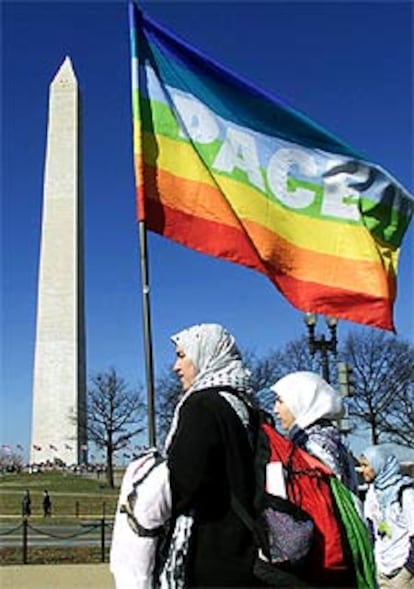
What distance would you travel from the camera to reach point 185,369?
3.10 metres

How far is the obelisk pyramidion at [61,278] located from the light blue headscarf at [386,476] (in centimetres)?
3873

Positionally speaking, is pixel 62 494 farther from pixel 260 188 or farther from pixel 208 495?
pixel 208 495

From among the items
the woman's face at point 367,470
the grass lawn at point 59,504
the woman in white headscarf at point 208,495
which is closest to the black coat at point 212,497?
the woman in white headscarf at point 208,495

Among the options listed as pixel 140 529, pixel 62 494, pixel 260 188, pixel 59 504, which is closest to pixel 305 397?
pixel 140 529

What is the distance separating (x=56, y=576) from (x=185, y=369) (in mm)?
10017

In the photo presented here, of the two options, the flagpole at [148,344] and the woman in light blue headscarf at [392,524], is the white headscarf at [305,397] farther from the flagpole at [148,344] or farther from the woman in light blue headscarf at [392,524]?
the woman in light blue headscarf at [392,524]

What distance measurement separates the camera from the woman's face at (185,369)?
3082mm

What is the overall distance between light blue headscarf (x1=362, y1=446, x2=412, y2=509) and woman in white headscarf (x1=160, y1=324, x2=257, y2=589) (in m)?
4.16

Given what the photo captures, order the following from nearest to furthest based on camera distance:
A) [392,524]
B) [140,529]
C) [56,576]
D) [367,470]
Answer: [140,529], [392,524], [367,470], [56,576]

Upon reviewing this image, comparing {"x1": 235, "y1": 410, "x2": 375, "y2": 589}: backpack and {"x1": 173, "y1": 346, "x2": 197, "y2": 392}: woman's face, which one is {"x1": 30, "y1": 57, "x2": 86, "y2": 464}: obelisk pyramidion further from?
{"x1": 235, "y1": 410, "x2": 375, "y2": 589}: backpack

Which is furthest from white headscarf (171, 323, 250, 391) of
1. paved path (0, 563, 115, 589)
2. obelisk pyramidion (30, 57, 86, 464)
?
obelisk pyramidion (30, 57, 86, 464)

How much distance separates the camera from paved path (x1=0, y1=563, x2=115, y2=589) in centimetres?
1148

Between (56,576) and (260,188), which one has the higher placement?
(260,188)

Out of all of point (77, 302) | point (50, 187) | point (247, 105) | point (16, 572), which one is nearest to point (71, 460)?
point (77, 302)
